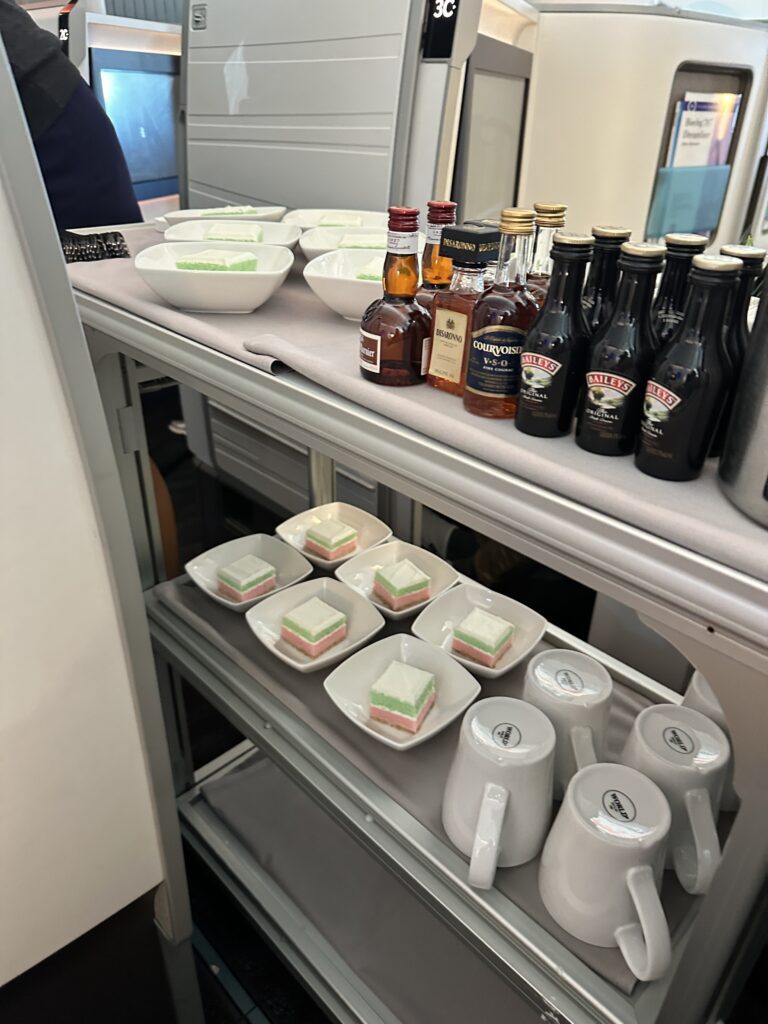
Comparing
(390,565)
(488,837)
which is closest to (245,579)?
(390,565)

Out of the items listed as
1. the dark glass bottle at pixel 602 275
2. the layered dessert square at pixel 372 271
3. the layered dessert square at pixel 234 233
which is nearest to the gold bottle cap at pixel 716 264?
the dark glass bottle at pixel 602 275

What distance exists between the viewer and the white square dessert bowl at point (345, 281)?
0.85m

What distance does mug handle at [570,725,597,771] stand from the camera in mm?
828

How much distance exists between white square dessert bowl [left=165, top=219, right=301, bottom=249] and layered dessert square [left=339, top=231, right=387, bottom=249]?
89 millimetres

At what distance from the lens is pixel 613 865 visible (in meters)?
0.68

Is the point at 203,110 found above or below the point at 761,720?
above

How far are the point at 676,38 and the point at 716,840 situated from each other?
62.0 inches

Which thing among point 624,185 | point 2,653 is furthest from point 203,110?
point 2,653

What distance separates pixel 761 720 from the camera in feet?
1.53

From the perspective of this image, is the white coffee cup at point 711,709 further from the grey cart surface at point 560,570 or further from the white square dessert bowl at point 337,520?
the white square dessert bowl at point 337,520

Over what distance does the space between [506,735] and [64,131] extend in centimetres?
160

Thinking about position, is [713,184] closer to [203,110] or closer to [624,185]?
[624,185]

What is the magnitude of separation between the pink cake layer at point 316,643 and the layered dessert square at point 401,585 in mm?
94

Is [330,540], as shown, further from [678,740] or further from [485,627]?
[678,740]
